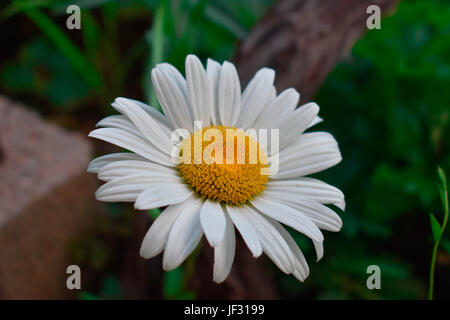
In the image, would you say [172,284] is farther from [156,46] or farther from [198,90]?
[156,46]

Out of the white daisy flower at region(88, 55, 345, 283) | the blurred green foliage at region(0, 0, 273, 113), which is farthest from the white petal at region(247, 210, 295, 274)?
the blurred green foliage at region(0, 0, 273, 113)

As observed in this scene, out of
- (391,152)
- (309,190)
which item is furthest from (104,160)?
(391,152)

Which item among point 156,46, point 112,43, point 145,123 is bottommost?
point 145,123

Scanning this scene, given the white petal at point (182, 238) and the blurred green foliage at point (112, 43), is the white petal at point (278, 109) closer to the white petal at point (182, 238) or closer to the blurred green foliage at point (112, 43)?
the white petal at point (182, 238)

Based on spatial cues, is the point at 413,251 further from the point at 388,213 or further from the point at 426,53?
the point at 426,53

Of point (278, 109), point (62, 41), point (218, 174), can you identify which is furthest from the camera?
point (62, 41)

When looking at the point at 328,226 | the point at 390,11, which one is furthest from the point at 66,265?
the point at 390,11

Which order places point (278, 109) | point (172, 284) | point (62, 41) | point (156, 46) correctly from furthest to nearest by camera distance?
point (62, 41) → point (156, 46) → point (172, 284) → point (278, 109)
